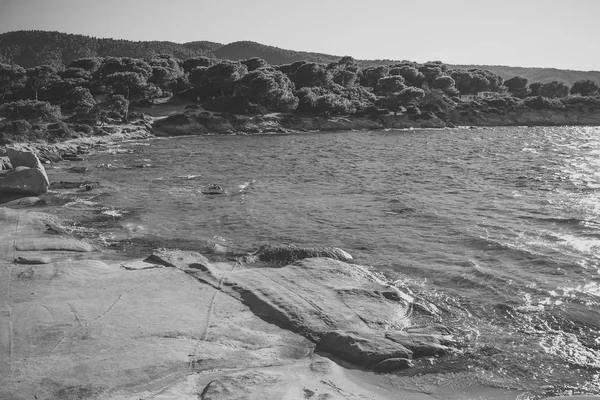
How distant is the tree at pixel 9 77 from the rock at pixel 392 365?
85.1m

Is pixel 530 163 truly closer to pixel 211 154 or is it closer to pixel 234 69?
pixel 211 154

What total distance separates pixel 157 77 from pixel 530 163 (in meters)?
74.0

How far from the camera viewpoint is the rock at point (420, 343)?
1280 cm

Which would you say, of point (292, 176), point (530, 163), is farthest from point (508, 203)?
point (530, 163)

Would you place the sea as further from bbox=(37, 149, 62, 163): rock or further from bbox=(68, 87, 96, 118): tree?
bbox=(68, 87, 96, 118): tree

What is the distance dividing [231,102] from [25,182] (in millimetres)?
64125

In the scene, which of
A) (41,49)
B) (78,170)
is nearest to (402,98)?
(78,170)

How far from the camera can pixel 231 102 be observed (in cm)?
9119

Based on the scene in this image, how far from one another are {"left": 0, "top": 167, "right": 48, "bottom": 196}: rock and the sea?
1.23m

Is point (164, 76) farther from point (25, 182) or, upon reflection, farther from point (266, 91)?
point (25, 182)

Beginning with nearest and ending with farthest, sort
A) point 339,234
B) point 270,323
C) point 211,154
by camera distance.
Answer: point 270,323 < point 339,234 < point 211,154

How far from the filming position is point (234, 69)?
9819 cm

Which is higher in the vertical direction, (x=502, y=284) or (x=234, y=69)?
(x=234, y=69)

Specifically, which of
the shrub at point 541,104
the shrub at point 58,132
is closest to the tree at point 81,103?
the shrub at point 58,132
